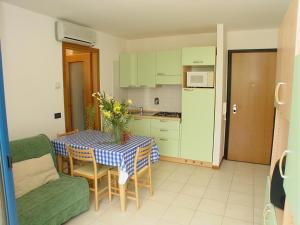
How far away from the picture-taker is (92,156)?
103 inches

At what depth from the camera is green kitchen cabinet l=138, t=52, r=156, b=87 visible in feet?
14.5

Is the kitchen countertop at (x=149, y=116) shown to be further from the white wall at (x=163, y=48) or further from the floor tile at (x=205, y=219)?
the floor tile at (x=205, y=219)

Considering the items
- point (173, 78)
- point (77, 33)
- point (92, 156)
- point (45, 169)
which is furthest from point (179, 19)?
point (45, 169)

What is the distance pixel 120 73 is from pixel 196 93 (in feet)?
5.35

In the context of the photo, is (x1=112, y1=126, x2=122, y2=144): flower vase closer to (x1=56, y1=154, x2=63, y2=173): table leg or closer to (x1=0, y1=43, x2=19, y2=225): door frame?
(x1=56, y1=154, x2=63, y2=173): table leg

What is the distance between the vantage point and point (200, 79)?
3.98 metres

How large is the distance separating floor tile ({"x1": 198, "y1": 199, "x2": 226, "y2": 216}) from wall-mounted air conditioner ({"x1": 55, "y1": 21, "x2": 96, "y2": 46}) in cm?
289

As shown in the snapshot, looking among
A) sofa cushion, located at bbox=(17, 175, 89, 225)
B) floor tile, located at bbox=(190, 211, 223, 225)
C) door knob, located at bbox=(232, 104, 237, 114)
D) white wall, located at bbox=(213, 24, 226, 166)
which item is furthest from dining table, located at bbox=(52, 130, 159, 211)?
door knob, located at bbox=(232, 104, 237, 114)

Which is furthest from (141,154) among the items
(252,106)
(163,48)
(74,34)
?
(163,48)

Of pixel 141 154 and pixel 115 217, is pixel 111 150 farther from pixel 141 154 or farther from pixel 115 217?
pixel 115 217

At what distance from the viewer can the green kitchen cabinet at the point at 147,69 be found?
4406mm

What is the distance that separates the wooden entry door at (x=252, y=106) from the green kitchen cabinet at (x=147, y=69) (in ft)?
4.82

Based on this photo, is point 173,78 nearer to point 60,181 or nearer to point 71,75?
point 71,75

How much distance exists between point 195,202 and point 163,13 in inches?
97.4
